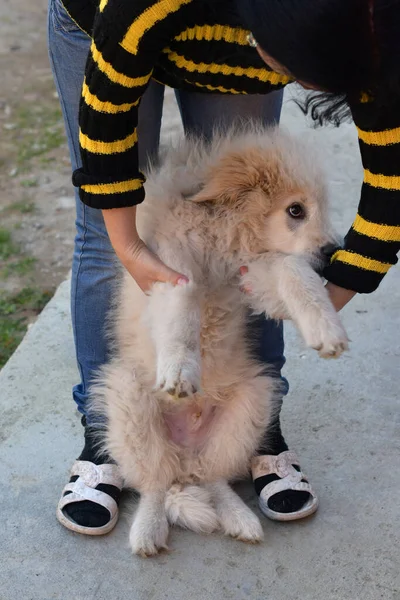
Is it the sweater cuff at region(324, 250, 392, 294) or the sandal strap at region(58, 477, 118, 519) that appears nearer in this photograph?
the sweater cuff at region(324, 250, 392, 294)

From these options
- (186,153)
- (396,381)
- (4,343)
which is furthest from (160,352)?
(4,343)

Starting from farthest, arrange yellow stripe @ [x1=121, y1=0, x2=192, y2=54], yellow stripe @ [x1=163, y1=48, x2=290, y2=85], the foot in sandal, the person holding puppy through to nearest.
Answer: the foot in sandal
yellow stripe @ [x1=163, y1=48, x2=290, y2=85]
yellow stripe @ [x1=121, y1=0, x2=192, y2=54]
the person holding puppy

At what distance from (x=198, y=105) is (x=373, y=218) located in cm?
75

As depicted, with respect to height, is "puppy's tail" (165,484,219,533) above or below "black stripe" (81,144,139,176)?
below

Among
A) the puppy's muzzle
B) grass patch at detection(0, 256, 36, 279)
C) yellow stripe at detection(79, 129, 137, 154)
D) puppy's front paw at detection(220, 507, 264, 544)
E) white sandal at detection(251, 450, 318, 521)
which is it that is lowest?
grass patch at detection(0, 256, 36, 279)

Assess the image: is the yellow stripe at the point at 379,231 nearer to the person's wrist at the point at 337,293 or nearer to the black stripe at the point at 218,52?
the person's wrist at the point at 337,293

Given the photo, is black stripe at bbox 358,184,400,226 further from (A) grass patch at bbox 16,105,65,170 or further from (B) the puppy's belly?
(A) grass patch at bbox 16,105,65,170

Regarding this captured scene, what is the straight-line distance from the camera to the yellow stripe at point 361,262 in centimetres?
237

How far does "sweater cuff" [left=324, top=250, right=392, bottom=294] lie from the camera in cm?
237

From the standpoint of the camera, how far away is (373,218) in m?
2.33

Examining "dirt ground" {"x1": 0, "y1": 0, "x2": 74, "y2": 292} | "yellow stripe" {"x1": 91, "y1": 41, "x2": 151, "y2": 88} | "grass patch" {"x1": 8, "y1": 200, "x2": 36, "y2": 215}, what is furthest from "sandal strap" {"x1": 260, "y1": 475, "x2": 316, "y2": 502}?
"grass patch" {"x1": 8, "y1": 200, "x2": 36, "y2": 215}

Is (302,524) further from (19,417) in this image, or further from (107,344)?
(19,417)

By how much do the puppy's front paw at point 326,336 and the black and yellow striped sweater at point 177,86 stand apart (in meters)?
0.23

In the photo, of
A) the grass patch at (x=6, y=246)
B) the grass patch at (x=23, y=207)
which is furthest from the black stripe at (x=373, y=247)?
the grass patch at (x=23, y=207)
